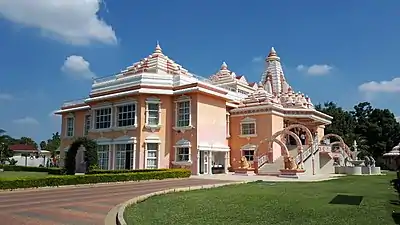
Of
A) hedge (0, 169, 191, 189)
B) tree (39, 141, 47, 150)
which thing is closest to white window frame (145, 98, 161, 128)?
hedge (0, 169, 191, 189)

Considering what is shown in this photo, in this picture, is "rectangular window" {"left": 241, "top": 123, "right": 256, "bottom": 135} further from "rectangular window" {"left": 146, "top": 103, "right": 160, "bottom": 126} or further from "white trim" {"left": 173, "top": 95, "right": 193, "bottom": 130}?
"rectangular window" {"left": 146, "top": 103, "right": 160, "bottom": 126}

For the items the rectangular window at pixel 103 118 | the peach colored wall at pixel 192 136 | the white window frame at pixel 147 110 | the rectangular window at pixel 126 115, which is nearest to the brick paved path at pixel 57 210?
the peach colored wall at pixel 192 136

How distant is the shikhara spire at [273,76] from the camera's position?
46.0 meters

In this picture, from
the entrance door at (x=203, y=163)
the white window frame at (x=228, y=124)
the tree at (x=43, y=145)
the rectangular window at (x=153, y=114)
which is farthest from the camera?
the tree at (x=43, y=145)

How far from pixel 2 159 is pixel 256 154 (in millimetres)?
39056

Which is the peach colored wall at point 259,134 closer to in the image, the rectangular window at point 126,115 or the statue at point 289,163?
the statue at point 289,163

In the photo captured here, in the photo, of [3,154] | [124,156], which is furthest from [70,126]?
[3,154]

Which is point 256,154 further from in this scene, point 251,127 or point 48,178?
point 48,178

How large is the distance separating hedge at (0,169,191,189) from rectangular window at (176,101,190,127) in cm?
593

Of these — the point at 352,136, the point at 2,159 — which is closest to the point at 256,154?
the point at 352,136

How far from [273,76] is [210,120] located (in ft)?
62.1

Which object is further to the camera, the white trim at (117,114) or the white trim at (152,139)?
the white trim at (117,114)

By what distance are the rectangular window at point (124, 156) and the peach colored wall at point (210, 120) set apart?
5781mm

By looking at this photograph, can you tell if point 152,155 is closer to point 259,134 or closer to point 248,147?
point 248,147
